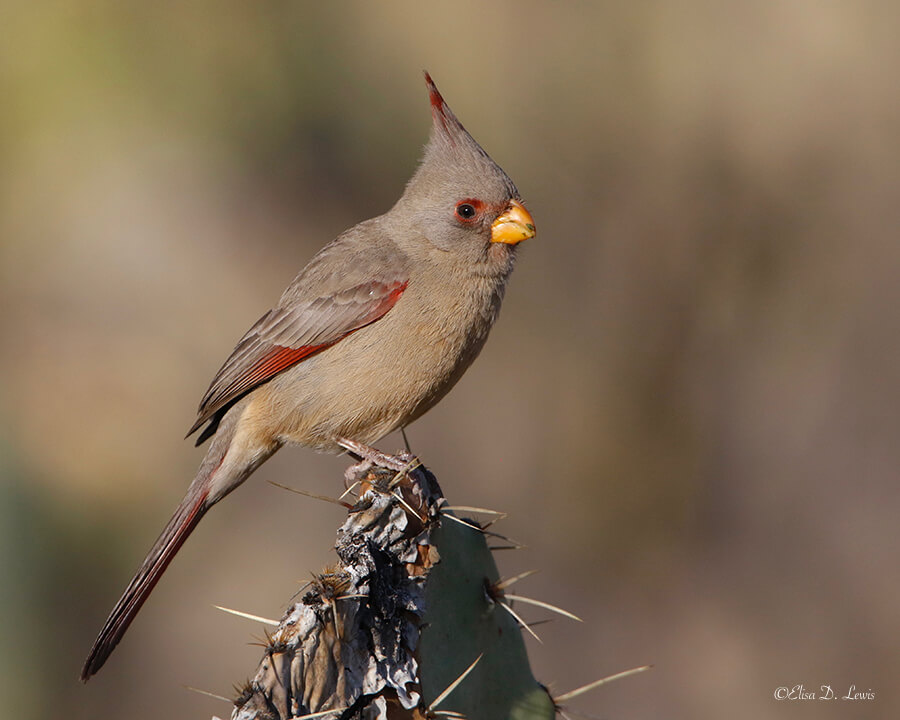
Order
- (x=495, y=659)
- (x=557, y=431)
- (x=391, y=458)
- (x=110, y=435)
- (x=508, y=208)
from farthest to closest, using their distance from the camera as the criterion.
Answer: (x=557, y=431), (x=110, y=435), (x=508, y=208), (x=391, y=458), (x=495, y=659)

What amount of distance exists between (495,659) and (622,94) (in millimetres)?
5150

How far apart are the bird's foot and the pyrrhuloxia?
1cm

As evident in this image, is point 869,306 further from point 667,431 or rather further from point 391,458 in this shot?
point 391,458

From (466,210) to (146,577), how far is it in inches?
64.7

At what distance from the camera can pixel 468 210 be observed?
144 inches

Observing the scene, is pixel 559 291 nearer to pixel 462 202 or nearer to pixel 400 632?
pixel 462 202

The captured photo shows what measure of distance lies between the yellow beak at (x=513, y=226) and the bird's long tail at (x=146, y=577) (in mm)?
1344

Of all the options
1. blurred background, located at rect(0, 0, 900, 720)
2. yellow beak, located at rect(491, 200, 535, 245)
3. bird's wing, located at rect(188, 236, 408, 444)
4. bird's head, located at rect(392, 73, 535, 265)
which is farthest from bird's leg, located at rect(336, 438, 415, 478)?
blurred background, located at rect(0, 0, 900, 720)

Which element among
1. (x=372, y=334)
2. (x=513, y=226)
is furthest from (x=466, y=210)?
(x=372, y=334)

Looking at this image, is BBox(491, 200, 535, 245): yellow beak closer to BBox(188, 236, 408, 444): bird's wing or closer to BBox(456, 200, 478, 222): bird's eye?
BBox(456, 200, 478, 222): bird's eye

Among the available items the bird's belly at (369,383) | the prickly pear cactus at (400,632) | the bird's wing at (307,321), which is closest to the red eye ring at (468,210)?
the bird's wing at (307,321)

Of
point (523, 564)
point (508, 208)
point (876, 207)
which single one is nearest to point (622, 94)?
point (876, 207)

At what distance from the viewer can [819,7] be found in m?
6.65

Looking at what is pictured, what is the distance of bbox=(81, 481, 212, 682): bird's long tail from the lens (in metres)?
3.16
